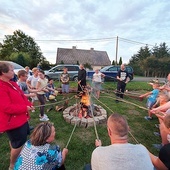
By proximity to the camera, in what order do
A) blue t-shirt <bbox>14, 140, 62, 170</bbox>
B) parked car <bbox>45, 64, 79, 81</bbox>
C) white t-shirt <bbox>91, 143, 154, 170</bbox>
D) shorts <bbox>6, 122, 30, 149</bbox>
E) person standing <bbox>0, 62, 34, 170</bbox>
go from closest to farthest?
white t-shirt <bbox>91, 143, 154, 170</bbox>
blue t-shirt <bbox>14, 140, 62, 170</bbox>
person standing <bbox>0, 62, 34, 170</bbox>
shorts <bbox>6, 122, 30, 149</bbox>
parked car <bbox>45, 64, 79, 81</bbox>

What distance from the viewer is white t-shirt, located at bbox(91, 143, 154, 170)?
1327 mm

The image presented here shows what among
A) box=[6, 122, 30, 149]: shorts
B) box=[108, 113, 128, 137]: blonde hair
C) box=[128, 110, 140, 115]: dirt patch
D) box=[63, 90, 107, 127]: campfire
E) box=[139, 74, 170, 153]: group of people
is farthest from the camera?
box=[128, 110, 140, 115]: dirt patch

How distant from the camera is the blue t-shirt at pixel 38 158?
1.65 m

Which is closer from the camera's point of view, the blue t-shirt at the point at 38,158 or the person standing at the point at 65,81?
the blue t-shirt at the point at 38,158

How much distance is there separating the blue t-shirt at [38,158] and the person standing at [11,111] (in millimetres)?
663

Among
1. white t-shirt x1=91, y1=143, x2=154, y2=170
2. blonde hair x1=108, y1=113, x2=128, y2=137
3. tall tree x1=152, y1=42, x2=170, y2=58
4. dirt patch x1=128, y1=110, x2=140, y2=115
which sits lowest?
dirt patch x1=128, y1=110, x2=140, y2=115

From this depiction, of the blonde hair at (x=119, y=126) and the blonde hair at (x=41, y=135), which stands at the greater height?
the blonde hair at (x=119, y=126)

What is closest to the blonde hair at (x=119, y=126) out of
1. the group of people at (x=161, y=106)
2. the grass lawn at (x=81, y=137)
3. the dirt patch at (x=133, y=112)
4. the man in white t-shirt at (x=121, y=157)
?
the man in white t-shirt at (x=121, y=157)

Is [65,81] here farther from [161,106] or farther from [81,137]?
[161,106]

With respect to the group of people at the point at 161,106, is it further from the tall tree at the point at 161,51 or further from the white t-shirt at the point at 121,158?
the tall tree at the point at 161,51

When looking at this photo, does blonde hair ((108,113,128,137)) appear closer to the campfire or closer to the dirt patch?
the campfire

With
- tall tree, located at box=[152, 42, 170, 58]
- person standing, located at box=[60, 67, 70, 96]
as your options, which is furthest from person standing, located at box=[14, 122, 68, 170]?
tall tree, located at box=[152, 42, 170, 58]

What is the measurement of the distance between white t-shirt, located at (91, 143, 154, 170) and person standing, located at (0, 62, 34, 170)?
1465 mm

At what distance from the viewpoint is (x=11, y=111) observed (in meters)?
2.17
